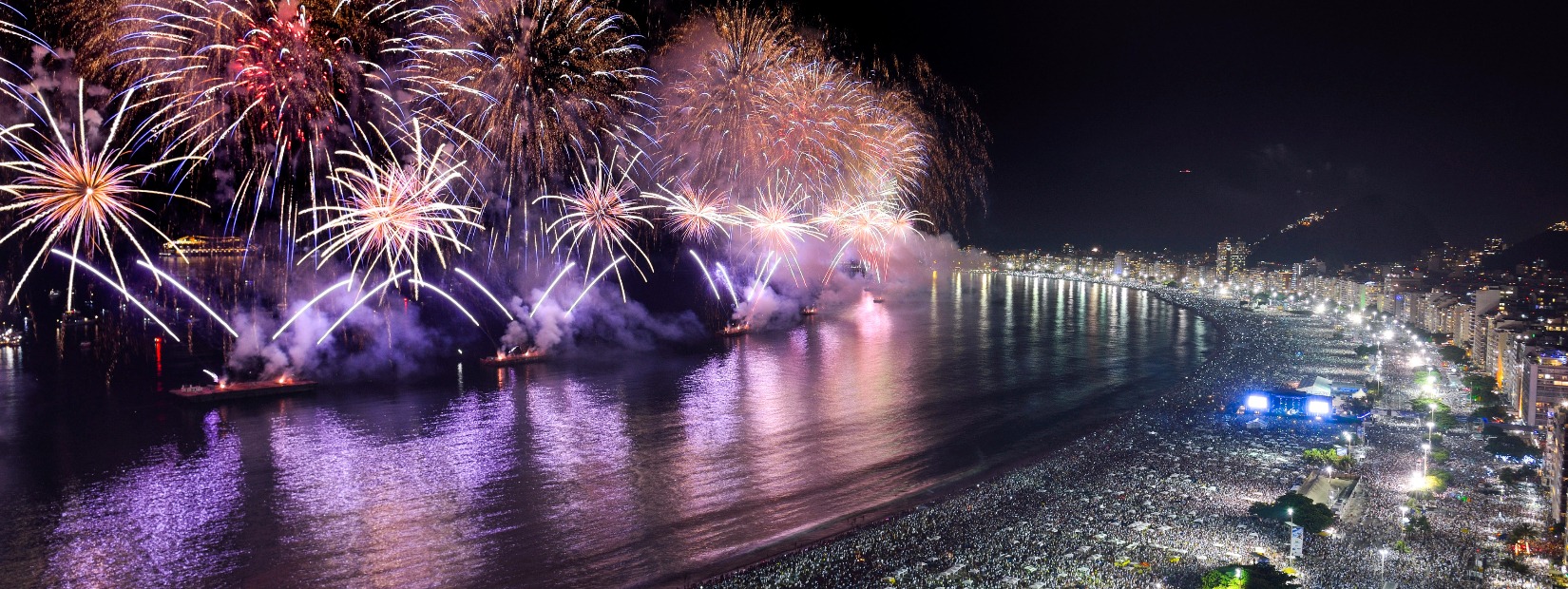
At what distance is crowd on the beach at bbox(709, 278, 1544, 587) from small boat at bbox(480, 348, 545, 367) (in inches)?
822

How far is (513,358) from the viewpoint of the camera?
104ft

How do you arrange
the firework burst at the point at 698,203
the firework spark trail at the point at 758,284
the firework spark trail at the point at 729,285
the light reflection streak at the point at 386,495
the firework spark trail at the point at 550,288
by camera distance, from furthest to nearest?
the firework spark trail at the point at 758,284 → the firework spark trail at the point at 729,285 → the firework spark trail at the point at 550,288 → the firework burst at the point at 698,203 → the light reflection streak at the point at 386,495

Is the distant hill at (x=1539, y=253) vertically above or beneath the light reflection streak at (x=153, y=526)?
above

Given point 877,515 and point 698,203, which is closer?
point 877,515

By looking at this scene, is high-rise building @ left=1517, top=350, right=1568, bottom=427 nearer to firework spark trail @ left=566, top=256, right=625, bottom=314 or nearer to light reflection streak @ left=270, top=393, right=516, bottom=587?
light reflection streak @ left=270, top=393, right=516, bottom=587

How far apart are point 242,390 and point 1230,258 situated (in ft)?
418

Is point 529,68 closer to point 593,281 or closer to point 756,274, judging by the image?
point 593,281

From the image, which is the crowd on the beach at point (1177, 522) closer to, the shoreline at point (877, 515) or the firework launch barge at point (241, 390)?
the shoreline at point (877, 515)

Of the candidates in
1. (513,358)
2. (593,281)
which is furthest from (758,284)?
(513,358)

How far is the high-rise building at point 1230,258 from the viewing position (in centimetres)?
11212

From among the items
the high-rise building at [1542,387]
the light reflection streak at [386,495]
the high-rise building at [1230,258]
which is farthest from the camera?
the high-rise building at [1230,258]

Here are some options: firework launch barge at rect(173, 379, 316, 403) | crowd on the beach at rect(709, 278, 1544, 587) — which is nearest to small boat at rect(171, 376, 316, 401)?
firework launch barge at rect(173, 379, 316, 403)

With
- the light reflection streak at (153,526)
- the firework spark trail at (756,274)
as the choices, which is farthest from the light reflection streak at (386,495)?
the firework spark trail at (756,274)

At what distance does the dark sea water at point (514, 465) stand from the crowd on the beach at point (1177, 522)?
135 cm
